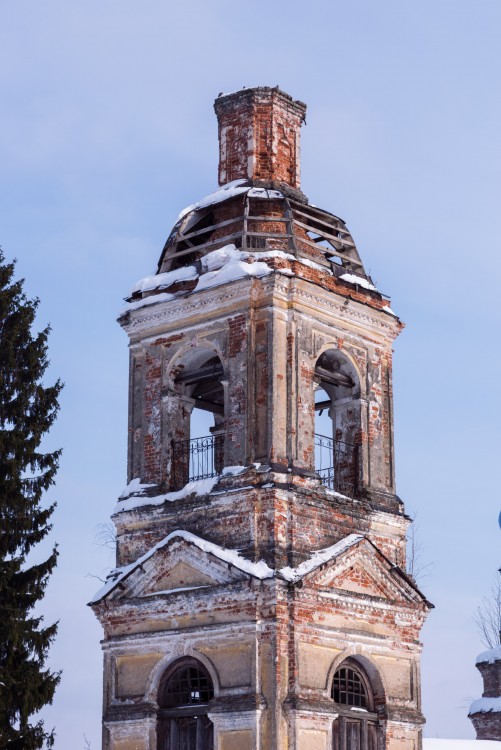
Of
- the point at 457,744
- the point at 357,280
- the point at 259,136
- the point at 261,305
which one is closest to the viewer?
the point at 261,305

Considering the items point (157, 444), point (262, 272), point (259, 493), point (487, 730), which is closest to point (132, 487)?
point (157, 444)

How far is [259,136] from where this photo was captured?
22016 millimetres

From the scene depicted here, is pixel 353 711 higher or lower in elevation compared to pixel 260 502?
lower

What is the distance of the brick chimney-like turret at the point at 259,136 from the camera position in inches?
864

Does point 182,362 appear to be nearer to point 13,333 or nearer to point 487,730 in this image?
point 13,333

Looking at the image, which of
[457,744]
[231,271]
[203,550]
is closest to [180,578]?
[203,550]

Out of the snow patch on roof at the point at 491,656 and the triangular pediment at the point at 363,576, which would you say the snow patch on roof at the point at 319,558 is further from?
the snow patch on roof at the point at 491,656

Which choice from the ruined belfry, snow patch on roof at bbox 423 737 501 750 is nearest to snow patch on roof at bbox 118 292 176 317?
the ruined belfry

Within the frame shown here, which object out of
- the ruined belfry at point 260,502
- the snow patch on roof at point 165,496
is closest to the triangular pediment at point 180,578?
the ruined belfry at point 260,502

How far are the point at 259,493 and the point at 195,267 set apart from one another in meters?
3.75

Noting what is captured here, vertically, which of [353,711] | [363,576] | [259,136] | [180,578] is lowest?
[353,711]

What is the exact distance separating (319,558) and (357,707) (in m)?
2.11

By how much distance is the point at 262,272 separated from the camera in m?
19.8

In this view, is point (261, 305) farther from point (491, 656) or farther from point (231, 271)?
point (491, 656)
